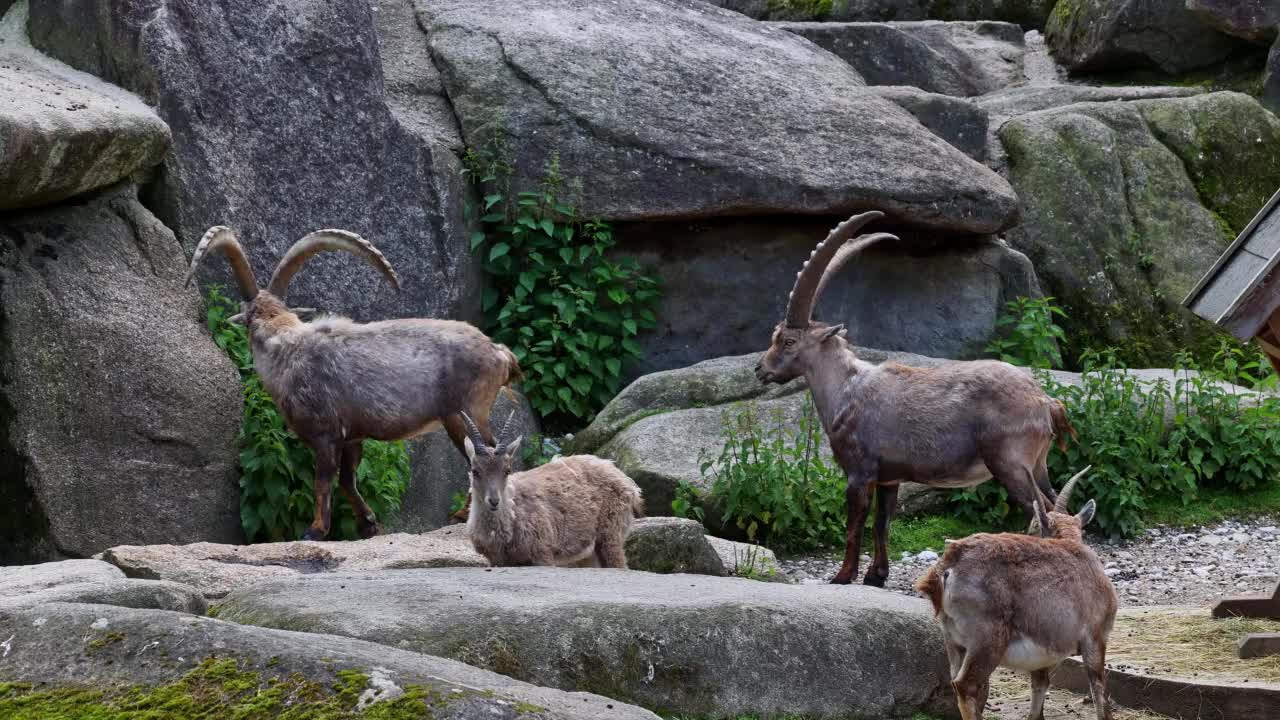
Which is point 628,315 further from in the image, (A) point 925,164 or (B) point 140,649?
(B) point 140,649

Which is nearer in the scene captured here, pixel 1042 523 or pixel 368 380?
pixel 1042 523

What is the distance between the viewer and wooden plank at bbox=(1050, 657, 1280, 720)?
632cm

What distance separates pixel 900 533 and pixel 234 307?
473 centimetres

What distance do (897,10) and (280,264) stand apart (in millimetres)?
10206

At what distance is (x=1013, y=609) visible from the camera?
5.98 metres

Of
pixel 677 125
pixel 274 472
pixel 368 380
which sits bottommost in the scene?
pixel 274 472


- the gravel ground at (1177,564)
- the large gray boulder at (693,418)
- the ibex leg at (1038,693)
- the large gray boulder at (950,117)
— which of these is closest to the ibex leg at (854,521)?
the gravel ground at (1177,564)

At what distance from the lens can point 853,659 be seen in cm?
631

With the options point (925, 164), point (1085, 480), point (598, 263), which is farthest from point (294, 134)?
point (1085, 480)

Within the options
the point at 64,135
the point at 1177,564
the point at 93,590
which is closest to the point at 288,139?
the point at 64,135

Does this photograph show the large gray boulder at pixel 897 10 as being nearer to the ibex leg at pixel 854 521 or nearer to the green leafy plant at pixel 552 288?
the green leafy plant at pixel 552 288

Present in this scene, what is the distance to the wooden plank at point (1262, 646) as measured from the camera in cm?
733

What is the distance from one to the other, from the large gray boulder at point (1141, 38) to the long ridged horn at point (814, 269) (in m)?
7.93

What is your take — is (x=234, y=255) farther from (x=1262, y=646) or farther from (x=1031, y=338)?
(x=1031, y=338)
